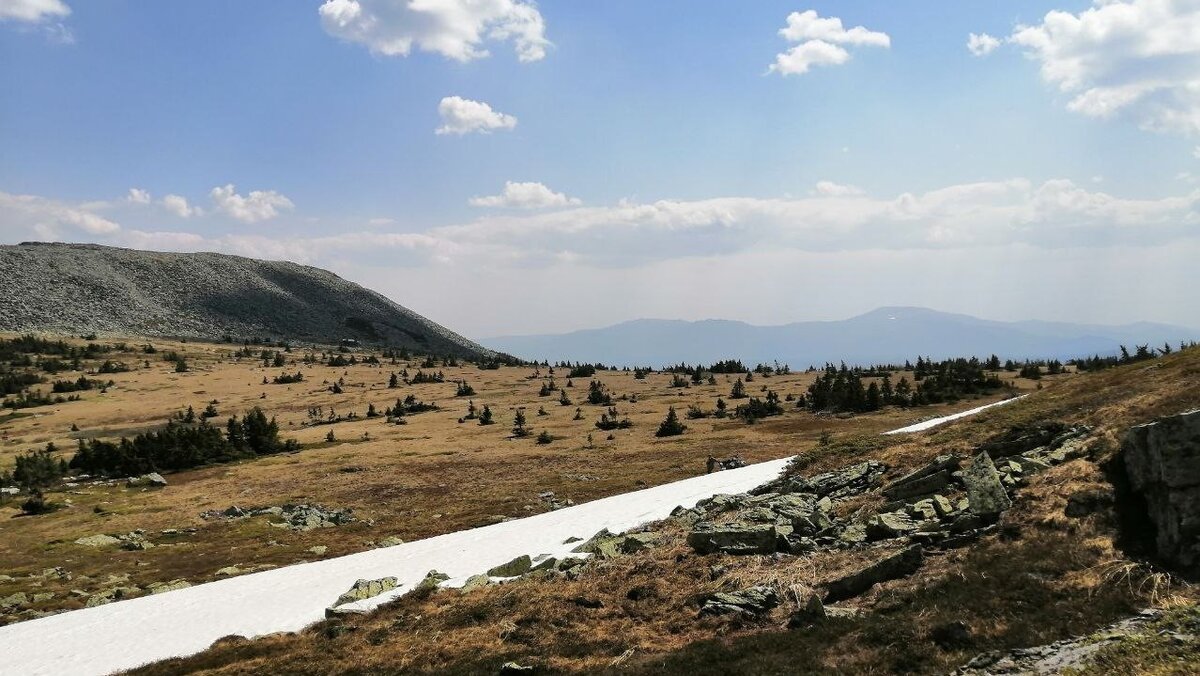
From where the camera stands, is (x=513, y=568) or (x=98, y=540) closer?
(x=513, y=568)

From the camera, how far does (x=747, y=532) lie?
59.8 feet

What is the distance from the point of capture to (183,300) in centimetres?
15288

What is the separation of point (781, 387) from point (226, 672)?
6116 centimetres

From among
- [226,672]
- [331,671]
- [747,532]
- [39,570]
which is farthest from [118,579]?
[747,532]

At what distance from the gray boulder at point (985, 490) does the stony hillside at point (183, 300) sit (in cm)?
15512

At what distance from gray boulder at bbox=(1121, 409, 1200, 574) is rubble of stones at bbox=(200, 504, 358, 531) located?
3312 centimetres

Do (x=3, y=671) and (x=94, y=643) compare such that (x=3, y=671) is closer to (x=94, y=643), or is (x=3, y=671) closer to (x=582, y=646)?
(x=94, y=643)

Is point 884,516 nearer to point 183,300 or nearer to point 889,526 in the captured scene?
point 889,526

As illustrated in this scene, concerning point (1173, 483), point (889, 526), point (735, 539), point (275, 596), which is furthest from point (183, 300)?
point (1173, 483)

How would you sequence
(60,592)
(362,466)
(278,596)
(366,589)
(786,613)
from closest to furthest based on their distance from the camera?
(786,613)
(366,589)
(278,596)
(60,592)
(362,466)

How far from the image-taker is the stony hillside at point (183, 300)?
13338 centimetres

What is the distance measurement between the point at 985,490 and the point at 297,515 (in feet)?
110

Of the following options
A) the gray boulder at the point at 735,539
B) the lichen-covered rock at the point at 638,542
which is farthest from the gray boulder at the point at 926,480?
the lichen-covered rock at the point at 638,542

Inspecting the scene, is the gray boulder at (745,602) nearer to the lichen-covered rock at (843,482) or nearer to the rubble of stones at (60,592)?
the lichen-covered rock at (843,482)
